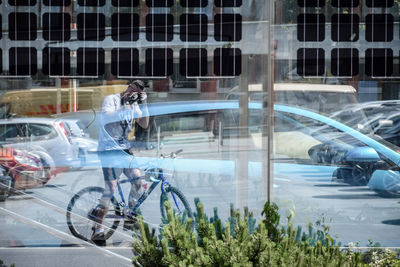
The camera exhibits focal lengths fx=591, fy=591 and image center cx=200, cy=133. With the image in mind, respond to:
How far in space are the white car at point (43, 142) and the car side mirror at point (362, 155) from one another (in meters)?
2.36

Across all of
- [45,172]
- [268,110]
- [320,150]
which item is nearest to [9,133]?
[45,172]

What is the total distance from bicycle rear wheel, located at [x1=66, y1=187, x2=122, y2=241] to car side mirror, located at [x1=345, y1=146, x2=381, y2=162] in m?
2.09

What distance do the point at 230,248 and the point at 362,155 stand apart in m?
2.34

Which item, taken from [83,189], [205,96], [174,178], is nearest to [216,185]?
[174,178]

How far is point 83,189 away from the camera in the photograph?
16.8ft

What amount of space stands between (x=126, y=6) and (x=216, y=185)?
5.62 ft

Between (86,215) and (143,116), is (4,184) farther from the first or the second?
(143,116)

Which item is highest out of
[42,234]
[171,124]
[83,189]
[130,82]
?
[130,82]

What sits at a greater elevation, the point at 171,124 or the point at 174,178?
the point at 171,124

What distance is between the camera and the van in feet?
16.9

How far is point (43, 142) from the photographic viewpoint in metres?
→ 4.98

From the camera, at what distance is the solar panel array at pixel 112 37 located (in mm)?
5027

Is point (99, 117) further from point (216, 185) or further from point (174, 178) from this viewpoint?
→ point (216, 185)

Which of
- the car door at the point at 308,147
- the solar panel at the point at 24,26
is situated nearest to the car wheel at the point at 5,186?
the solar panel at the point at 24,26
